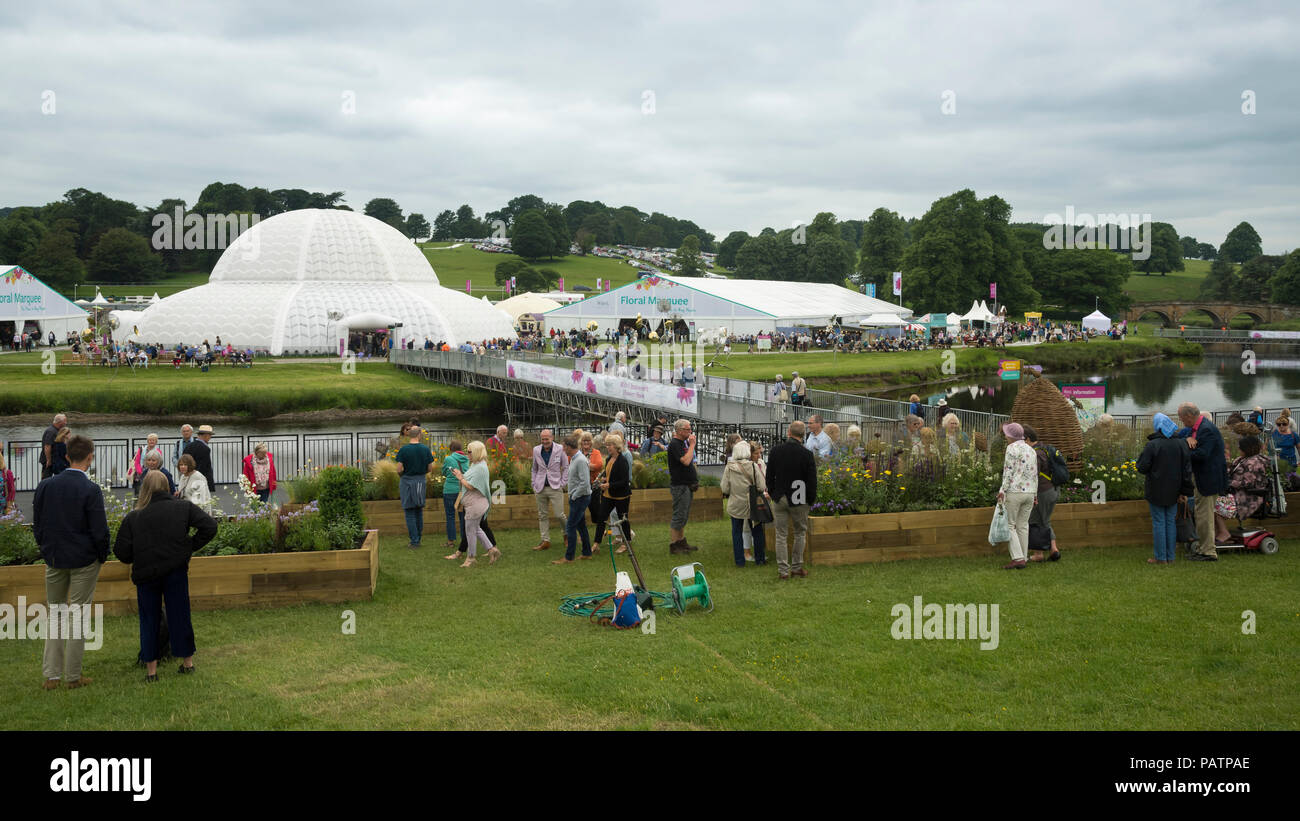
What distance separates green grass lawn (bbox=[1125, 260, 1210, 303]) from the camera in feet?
419

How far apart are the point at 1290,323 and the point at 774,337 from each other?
70.1 m

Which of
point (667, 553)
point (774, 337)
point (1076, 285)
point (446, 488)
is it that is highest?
point (1076, 285)

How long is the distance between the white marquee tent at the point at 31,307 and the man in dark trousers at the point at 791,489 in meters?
71.0

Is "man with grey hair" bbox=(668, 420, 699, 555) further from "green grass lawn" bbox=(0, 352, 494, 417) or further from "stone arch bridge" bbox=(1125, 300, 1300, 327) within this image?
"stone arch bridge" bbox=(1125, 300, 1300, 327)

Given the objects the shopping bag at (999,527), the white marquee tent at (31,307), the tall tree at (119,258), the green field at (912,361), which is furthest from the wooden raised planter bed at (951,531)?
the tall tree at (119,258)

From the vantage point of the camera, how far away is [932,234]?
84875mm

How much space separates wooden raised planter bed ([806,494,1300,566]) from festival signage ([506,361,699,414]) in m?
13.3

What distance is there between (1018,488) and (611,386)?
65.1ft

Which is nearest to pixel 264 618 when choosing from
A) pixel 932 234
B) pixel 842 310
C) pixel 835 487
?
pixel 835 487

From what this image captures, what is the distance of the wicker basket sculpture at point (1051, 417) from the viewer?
39.3 feet

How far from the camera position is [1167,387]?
5222cm

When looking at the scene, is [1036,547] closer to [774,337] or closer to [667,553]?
[667,553]

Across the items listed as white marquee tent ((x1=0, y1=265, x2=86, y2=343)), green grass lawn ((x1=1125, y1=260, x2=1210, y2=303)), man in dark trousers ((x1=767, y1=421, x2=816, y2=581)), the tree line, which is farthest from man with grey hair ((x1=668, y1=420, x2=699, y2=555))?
green grass lawn ((x1=1125, y1=260, x2=1210, y2=303))

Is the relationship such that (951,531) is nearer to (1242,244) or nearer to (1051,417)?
(1051,417)
